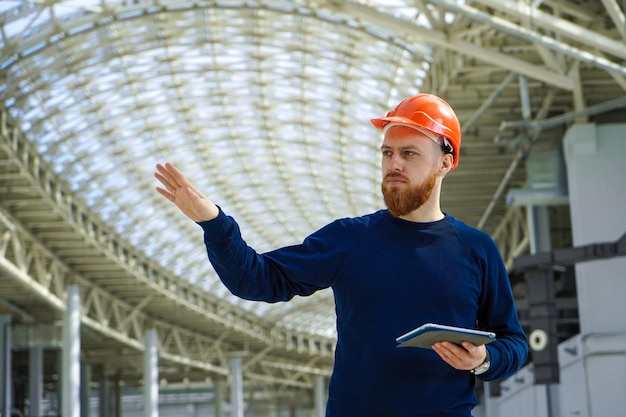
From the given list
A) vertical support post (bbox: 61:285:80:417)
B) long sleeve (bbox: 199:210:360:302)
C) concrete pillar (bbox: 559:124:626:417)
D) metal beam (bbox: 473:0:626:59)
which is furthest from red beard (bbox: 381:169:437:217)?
vertical support post (bbox: 61:285:80:417)

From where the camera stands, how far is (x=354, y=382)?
430 cm

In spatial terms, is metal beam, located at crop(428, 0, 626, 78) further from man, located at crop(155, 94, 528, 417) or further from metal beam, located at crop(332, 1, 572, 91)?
man, located at crop(155, 94, 528, 417)

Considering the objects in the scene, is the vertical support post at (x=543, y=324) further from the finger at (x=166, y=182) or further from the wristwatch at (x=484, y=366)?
the finger at (x=166, y=182)

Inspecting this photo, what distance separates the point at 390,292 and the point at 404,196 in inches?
16.0

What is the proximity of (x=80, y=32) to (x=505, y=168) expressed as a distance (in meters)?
15.4

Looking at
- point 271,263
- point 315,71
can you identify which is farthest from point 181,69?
point 271,263

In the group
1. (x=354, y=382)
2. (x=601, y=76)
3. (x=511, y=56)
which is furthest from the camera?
(x=601, y=76)

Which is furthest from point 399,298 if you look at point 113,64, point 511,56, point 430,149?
point 113,64

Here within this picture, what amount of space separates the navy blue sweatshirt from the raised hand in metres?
0.04

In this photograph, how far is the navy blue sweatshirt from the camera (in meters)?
4.25

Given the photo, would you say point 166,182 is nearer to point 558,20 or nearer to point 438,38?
point 558,20

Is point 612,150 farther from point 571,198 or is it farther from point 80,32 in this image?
point 80,32

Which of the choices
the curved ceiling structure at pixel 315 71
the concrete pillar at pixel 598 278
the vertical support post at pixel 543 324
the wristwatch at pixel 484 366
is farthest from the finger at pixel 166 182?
the concrete pillar at pixel 598 278

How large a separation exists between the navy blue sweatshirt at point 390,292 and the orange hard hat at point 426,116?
0.38 meters
